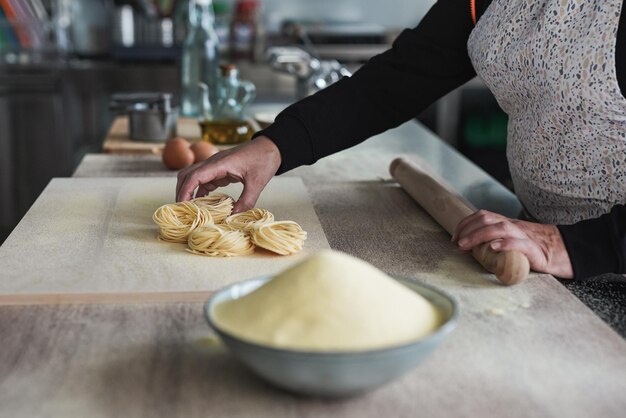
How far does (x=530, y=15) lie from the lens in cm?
136

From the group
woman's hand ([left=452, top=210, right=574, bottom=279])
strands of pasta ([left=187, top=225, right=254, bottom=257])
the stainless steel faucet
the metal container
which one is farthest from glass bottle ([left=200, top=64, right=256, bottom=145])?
woman's hand ([left=452, top=210, right=574, bottom=279])

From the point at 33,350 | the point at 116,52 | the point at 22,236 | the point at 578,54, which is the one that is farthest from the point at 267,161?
the point at 116,52

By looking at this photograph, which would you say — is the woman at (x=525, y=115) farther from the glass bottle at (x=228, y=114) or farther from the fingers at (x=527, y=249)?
the glass bottle at (x=228, y=114)

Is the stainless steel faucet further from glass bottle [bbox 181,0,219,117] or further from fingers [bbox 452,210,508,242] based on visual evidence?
fingers [bbox 452,210,508,242]

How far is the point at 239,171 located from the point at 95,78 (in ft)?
9.40

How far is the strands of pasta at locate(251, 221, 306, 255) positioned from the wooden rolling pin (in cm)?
25

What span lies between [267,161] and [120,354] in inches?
23.9

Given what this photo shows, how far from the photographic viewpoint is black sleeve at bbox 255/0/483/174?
5.05ft

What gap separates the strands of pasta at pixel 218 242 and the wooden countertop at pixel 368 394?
16 cm

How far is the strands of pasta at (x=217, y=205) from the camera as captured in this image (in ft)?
4.40

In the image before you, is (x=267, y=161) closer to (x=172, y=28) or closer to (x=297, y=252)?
(x=297, y=252)

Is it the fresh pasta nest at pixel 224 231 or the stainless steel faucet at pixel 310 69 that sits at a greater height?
the fresh pasta nest at pixel 224 231

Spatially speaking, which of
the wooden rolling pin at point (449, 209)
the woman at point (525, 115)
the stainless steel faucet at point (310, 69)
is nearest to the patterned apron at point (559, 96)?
the woman at point (525, 115)

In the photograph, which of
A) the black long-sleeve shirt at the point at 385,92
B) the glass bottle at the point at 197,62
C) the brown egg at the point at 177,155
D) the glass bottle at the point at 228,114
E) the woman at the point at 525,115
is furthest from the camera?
the glass bottle at the point at 197,62
